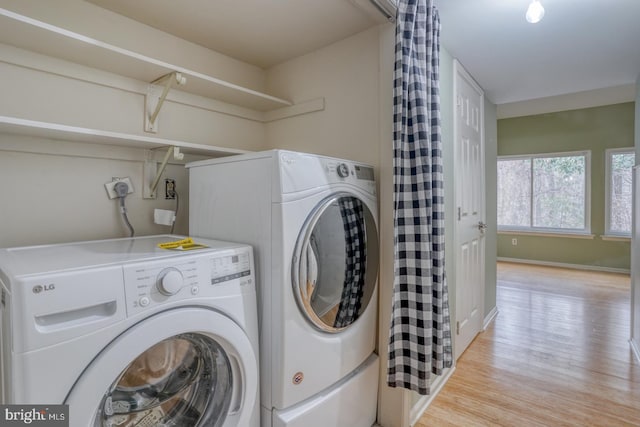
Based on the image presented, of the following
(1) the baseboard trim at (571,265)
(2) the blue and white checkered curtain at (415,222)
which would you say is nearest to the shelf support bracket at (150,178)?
(2) the blue and white checkered curtain at (415,222)

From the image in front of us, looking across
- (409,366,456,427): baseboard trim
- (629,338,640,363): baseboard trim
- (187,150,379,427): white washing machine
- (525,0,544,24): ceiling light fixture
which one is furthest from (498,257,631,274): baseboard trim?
(187,150,379,427): white washing machine

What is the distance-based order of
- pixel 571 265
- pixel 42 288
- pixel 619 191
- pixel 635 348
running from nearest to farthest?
1. pixel 42 288
2. pixel 635 348
3. pixel 619 191
4. pixel 571 265

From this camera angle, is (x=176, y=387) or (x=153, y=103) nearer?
(x=176, y=387)

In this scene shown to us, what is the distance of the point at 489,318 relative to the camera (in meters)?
3.00

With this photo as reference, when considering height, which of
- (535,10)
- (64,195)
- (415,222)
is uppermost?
(535,10)

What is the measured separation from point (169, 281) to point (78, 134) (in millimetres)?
800

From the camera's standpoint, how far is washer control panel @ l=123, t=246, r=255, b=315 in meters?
0.86

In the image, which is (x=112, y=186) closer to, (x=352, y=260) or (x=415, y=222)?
(x=352, y=260)

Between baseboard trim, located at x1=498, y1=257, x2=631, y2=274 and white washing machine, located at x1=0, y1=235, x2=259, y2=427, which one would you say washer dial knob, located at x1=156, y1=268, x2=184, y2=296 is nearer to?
white washing machine, located at x1=0, y1=235, x2=259, y2=427

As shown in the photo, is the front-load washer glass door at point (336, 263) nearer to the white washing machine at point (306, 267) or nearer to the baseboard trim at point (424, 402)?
the white washing machine at point (306, 267)

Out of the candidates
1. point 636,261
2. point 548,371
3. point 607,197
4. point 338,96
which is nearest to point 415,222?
point 338,96

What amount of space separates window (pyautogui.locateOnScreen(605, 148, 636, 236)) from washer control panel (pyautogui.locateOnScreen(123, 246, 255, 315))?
5.72 m

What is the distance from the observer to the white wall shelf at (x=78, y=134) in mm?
1126

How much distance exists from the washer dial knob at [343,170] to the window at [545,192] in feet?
17.2
